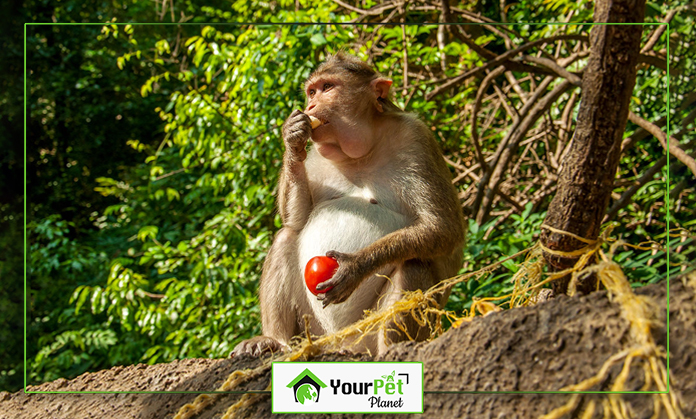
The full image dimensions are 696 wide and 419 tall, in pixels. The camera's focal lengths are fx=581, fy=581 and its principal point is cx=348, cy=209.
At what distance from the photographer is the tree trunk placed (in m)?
2.21

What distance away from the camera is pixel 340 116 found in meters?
3.32

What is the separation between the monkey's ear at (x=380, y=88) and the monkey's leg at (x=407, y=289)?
97 centimetres

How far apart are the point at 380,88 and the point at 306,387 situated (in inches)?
76.8

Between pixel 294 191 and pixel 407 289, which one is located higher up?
pixel 294 191

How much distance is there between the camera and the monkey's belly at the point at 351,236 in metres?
3.32

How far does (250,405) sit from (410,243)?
1212 mm

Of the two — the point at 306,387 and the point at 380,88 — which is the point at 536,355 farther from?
the point at 380,88

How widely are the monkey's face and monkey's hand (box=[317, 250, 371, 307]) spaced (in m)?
0.71

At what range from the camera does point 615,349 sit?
73.7 inches

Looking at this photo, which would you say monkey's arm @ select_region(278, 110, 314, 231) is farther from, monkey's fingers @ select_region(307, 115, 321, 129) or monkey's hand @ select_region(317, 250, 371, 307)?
monkey's hand @ select_region(317, 250, 371, 307)

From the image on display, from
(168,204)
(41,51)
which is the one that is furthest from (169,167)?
Answer: (41,51)

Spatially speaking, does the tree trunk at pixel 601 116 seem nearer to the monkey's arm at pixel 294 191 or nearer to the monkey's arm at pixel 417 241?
the monkey's arm at pixel 417 241

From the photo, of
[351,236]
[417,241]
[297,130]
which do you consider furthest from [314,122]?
[417,241]

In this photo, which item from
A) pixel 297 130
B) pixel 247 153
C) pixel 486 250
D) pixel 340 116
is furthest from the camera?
pixel 247 153
